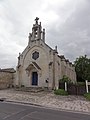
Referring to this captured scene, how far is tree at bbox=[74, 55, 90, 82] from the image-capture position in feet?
146

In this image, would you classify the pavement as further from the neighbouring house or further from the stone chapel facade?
the neighbouring house

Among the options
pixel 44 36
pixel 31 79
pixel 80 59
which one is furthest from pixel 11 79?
pixel 80 59

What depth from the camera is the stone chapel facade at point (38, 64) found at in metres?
25.8

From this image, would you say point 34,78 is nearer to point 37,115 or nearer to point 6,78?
point 6,78

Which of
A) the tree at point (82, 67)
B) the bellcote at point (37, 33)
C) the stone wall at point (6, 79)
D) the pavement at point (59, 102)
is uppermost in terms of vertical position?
the bellcote at point (37, 33)

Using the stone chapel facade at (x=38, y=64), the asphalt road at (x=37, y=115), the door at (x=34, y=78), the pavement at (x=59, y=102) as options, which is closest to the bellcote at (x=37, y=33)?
the stone chapel facade at (x=38, y=64)

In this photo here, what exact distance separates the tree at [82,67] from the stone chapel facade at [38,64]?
1608 centimetres

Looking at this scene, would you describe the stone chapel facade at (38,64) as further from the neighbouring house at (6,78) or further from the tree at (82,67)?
the tree at (82,67)

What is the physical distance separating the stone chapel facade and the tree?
52.8ft

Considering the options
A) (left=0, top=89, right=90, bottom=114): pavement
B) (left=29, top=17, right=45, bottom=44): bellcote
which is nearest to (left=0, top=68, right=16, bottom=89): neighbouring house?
(left=29, top=17, right=45, bottom=44): bellcote

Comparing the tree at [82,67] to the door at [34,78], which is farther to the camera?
the tree at [82,67]

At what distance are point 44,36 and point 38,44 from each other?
2262 mm

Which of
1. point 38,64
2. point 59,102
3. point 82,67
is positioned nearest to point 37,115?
point 59,102

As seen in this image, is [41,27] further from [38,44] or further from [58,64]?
[58,64]
